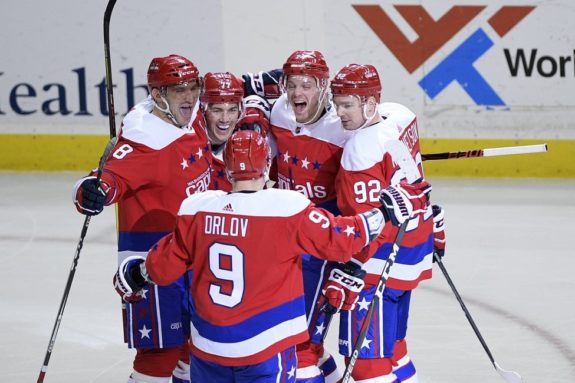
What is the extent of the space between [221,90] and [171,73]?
0.17 m

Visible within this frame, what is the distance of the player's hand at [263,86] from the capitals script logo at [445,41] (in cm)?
353

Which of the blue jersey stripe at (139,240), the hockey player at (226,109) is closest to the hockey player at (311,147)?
the hockey player at (226,109)

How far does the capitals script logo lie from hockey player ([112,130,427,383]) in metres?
4.56

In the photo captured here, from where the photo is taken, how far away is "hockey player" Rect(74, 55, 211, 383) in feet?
12.0

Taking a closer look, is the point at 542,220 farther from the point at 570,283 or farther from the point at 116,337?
the point at 116,337

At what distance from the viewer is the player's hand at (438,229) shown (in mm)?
3926

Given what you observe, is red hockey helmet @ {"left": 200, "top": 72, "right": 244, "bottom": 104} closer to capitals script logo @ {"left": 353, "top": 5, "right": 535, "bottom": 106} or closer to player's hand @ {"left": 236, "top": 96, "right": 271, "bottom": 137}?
player's hand @ {"left": 236, "top": 96, "right": 271, "bottom": 137}

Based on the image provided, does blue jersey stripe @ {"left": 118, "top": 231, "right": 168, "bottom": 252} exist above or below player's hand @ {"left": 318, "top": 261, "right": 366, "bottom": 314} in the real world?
above

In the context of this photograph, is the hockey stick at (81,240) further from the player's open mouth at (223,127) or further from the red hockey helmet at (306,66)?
the red hockey helmet at (306,66)

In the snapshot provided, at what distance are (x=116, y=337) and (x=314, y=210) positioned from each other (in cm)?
204

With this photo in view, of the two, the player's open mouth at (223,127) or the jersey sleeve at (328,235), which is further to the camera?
the player's open mouth at (223,127)

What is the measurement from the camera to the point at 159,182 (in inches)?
145

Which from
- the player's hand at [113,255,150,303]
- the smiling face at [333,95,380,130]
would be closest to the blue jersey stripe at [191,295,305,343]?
the player's hand at [113,255,150,303]

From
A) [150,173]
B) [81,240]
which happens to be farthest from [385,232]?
[81,240]
